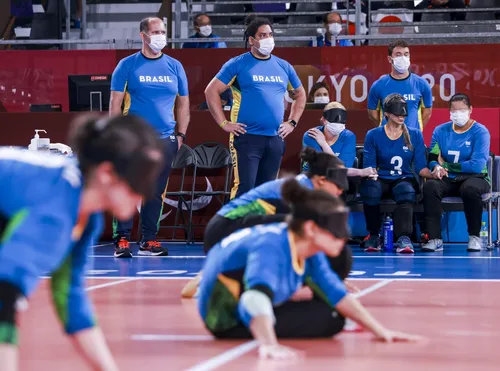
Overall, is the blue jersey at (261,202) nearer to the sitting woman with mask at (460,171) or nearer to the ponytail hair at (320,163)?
the ponytail hair at (320,163)

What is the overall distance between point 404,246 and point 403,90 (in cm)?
183

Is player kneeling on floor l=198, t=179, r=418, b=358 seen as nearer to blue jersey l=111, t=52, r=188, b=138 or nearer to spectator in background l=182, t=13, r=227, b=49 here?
blue jersey l=111, t=52, r=188, b=138

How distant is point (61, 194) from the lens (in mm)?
2549

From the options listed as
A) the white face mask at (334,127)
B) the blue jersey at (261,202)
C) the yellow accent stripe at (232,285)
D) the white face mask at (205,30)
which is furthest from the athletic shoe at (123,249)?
the yellow accent stripe at (232,285)

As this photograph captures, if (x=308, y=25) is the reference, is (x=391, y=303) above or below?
below

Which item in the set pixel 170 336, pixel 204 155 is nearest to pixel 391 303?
pixel 170 336

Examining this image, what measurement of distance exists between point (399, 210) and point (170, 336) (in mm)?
6085

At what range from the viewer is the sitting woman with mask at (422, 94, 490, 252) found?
1056cm

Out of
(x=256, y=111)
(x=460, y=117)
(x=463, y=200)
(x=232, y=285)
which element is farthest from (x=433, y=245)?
(x=232, y=285)

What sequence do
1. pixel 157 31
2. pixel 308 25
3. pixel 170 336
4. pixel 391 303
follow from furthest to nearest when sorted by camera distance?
pixel 308 25 → pixel 157 31 → pixel 391 303 → pixel 170 336

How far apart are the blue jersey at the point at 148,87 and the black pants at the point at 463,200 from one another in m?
3.18

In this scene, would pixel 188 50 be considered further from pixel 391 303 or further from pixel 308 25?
pixel 391 303

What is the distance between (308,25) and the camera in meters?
16.2

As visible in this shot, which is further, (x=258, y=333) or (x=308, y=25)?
(x=308, y=25)
